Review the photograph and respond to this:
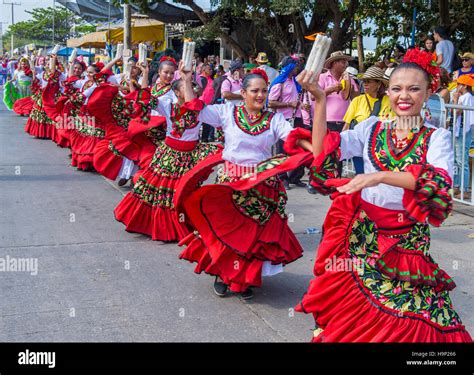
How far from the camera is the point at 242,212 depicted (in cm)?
504

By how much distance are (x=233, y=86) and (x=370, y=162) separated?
859 cm

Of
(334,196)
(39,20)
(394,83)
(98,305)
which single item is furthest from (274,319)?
(39,20)

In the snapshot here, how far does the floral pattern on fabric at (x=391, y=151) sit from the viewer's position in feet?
10.6

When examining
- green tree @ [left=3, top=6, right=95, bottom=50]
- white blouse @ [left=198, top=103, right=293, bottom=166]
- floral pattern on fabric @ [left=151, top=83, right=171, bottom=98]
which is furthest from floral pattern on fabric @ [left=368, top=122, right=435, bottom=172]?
green tree @ [left=3, top=6, right=95, bottom=50]

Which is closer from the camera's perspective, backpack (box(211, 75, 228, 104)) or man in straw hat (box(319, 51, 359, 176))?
man in straw hat (box(319, 51, 359, 176))

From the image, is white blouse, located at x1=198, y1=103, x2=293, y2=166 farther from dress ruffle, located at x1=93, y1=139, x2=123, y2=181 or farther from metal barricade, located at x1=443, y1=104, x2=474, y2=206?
dress ruffle, located at x1=93, y1=139, x2=123, y2=181

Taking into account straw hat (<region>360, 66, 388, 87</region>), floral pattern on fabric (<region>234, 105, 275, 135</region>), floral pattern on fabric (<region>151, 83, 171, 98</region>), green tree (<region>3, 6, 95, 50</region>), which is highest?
green tree (<region>3, 6, 95, 50</region>)

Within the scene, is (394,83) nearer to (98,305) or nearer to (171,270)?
(98,305)

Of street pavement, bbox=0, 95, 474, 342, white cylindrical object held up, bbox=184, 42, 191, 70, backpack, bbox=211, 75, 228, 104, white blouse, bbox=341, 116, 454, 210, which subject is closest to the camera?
white blouse, bbox=341, 116, 454, 210

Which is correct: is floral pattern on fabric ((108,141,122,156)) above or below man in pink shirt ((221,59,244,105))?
below

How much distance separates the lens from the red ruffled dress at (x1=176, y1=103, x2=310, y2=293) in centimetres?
500

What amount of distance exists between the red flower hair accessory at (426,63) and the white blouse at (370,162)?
24cm

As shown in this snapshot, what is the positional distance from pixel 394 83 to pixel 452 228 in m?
4.67
